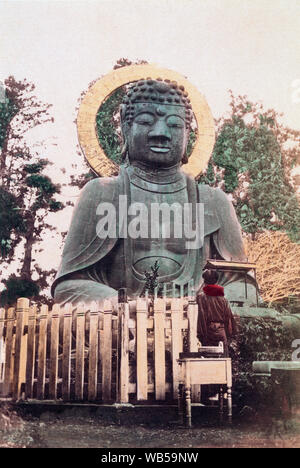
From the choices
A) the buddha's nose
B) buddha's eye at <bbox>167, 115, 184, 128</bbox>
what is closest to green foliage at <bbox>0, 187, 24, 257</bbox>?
the buddha's nose

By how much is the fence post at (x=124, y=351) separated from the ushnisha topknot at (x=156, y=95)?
2.93 m

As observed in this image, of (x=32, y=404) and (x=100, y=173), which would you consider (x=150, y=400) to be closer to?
(x=32, y=404)

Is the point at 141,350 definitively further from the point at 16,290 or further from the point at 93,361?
the point at 16,290

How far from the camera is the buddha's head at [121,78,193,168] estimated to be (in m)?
7.77

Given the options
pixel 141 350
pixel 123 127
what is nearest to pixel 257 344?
Answer: pixel 141 350

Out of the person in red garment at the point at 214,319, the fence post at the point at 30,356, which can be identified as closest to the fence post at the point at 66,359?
the fence post at the point at 30,356

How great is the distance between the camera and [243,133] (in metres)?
14.4

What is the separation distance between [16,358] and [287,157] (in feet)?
31.4

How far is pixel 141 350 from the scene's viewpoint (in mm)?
5883

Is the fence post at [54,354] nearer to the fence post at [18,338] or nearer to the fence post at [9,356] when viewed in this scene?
the fence post at [18,338]

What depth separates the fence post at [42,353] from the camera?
6295mm

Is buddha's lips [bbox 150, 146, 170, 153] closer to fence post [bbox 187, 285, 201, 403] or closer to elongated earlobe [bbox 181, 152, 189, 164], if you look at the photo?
elongated earlobe [bbox 181, 152, 189, 164]

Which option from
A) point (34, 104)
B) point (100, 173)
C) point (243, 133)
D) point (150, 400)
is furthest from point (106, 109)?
point (150, 400)
